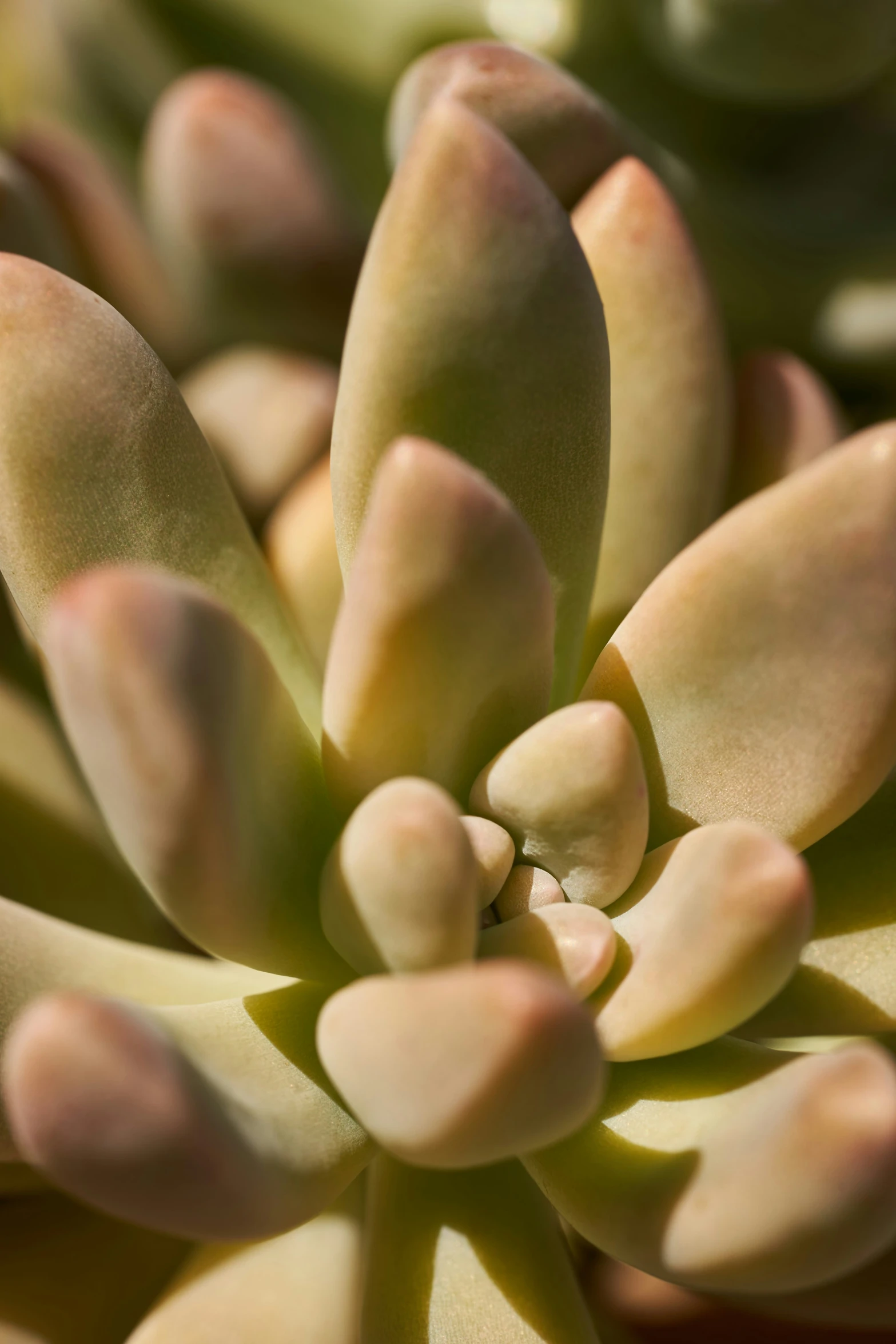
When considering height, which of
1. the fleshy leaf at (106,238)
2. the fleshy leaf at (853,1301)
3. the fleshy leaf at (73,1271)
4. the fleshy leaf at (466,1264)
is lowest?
the fleshy leaf at (853,1301)

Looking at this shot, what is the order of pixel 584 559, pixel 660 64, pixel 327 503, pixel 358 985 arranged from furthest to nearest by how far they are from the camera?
1. pixel 660 64
2. pixel 327 503
3. pixel 584 559
4. pixel 358 985

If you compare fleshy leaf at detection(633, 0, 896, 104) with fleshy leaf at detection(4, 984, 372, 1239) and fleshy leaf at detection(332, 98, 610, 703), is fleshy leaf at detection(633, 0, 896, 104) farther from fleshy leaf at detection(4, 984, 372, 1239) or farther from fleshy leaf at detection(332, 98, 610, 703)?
fleshy leaf at detection(4, 984, 372, 1239)

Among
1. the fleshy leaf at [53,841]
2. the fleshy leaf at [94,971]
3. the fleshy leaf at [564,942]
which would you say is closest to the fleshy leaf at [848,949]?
the fleshy leaf at [564,942]

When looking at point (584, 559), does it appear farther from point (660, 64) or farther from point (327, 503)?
point (660, 64)

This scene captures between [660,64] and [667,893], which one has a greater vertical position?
[660,64]

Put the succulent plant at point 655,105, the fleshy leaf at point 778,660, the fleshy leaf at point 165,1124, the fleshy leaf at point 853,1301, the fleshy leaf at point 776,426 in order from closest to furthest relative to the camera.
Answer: the fleshy leaf at point 165,1124 → the fleshy leaf at point 778,660 → the fleshy leaf at point 853,1301 → the fleshy leaf at point 776,426 → the succulent plant at point 655,105

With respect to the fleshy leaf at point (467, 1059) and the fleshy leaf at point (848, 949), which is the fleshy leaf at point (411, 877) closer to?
the fleshy leaf at point (467, 1059)

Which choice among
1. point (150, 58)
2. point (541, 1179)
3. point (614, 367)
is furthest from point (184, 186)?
point (541, 1179)
